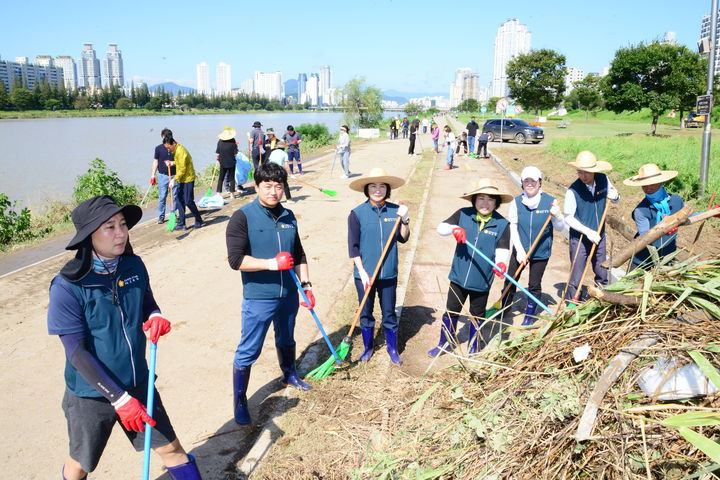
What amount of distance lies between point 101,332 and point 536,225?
14.0ft

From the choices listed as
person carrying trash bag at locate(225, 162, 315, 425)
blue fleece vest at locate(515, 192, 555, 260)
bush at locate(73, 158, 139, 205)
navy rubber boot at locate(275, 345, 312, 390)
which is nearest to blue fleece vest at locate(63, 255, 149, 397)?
person carrying trash bag at locate(225, 162, 315, 425)

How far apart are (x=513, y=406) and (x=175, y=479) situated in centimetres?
203

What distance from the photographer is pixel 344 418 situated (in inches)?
158

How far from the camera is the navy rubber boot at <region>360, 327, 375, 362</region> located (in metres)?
4.95

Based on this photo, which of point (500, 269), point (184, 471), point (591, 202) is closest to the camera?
point (184, 471)

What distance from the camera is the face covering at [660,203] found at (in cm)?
489

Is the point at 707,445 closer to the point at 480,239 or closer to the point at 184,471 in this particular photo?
the point at 184,471

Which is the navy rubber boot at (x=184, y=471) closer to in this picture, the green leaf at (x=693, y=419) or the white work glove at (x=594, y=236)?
the green leaf at (x=693, y=419)

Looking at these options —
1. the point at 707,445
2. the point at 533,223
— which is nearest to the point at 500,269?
the point at 533,223

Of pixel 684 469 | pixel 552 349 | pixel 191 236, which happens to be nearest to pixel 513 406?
pixel 552 349

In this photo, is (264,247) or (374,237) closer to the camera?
(264,247)

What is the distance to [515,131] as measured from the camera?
96.8 ft

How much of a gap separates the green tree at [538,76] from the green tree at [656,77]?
11.7 metres

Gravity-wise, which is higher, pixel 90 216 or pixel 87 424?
pixel 90 216
